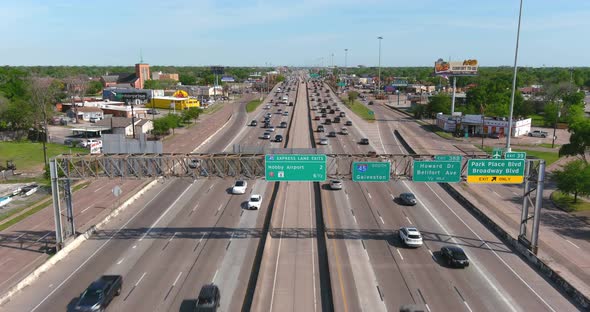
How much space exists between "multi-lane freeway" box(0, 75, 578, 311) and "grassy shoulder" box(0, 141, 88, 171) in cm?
2528

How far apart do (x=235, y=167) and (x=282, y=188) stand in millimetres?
14312

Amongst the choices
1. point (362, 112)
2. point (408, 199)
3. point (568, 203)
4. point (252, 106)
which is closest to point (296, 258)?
point (408, 199)

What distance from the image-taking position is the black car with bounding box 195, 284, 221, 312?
70.6 ft

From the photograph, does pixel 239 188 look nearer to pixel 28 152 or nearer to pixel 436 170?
pixel 436 170

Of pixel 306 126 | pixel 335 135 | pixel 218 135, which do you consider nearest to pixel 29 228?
pixel 218 135

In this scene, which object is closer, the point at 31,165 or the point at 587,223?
the point at 587,223

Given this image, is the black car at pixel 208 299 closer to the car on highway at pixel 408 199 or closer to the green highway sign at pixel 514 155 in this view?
the green highway sign at pixel 514 155

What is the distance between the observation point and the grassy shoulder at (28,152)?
5858 centimetres

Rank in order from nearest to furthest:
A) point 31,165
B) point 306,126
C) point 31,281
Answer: point 31,281
point 31,165
point 306,126

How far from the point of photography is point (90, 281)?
83.7 feet

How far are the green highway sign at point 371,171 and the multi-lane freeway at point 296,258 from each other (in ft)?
13.1

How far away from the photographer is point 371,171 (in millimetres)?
31250

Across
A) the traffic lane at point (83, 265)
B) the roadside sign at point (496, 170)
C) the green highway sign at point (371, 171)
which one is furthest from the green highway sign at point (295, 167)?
the traffic lane at point (83, 265)

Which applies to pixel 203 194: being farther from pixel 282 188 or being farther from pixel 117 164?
pixel 117 164
